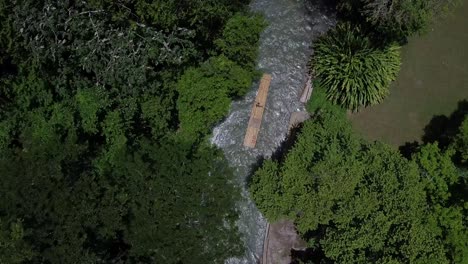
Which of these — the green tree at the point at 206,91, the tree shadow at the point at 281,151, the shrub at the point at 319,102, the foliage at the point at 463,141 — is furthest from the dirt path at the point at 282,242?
the foliage at the point at 463,141

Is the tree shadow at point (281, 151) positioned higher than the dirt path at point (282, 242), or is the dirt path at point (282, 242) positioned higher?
the tree shadow at point (281, 151)

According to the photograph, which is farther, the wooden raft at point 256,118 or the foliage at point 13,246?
the wooden raft at point 256,118

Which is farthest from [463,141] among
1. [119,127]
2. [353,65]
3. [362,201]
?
[119,127]

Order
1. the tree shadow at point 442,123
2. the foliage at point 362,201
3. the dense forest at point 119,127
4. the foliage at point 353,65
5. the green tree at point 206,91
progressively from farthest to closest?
the tree shadow at point 442,123
the foliage at point 353,65
the green tree at point 206,91
the foliage at point 362,201
the dense forest at point 119,127

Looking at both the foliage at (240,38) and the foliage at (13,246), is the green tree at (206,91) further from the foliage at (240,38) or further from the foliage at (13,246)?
the foliage at (13,246)

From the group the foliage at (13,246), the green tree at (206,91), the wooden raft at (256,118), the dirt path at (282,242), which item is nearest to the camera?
the foliage at (13,246)

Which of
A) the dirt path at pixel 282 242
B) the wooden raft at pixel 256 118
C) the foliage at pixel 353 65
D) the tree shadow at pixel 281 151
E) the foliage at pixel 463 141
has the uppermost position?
the foliage at pixel 353 65

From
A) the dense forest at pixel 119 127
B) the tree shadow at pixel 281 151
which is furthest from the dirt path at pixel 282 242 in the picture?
the dense forest at pixel 119 127

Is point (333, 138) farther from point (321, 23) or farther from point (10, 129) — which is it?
point (10, 129)
